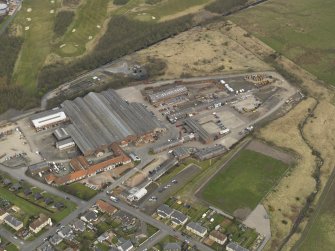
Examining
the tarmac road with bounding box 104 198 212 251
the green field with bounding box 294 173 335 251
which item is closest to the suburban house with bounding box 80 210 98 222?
the tarmac road with bounding box 104 198 212 251

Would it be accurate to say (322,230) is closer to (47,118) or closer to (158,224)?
(158,224)

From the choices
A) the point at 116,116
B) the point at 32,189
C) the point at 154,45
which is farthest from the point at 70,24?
the point at 32,189

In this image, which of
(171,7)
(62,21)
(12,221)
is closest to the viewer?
(12,221)

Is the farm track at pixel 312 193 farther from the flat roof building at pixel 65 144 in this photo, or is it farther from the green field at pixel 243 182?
the flat roof building at pixel 65 144

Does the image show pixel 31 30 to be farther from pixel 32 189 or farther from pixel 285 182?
pixel 285 182

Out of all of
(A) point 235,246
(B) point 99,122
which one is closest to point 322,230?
(A) point 235,246

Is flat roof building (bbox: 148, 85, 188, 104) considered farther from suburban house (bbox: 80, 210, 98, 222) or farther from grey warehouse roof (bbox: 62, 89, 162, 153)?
suburban house (bbox: 80, 210, 98, 222)

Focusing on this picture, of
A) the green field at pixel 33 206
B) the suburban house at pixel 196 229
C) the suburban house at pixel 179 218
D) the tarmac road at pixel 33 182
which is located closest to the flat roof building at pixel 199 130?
the suburban house at pixel 179 218
